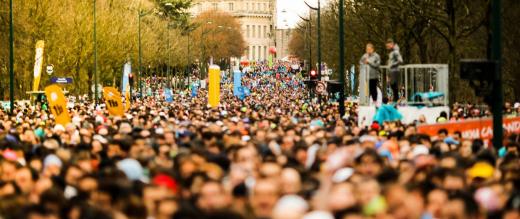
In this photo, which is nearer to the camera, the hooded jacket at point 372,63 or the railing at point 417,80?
the hooded jacket at point 372,63

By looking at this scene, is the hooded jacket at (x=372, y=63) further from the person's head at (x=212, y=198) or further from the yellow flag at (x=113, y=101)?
the person's head at (x=212, y=198)

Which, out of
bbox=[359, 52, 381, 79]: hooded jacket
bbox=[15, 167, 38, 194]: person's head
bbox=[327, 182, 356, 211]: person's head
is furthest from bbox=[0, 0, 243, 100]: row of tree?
bbox=[327, 182, 356, 211]: person's head

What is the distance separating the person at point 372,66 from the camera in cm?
2800

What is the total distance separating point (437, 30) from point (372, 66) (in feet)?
40.6

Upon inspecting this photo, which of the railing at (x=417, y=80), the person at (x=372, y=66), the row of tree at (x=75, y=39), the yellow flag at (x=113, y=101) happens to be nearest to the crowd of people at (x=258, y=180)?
the person at (x=372, y=66)

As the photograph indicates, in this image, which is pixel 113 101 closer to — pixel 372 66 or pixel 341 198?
pixel 372 66

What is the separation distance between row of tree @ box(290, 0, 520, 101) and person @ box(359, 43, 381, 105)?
243 inches

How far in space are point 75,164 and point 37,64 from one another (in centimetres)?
3620

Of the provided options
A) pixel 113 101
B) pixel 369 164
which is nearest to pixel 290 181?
pixel 369 164

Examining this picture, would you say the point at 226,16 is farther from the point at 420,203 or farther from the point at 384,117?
the point at 420,203

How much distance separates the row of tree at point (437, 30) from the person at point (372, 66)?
6177mm

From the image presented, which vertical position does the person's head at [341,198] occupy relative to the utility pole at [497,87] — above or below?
A: below

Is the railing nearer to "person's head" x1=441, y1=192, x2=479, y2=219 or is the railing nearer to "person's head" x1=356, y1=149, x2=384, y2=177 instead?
"person's head" x1=356, y1=149, x2=384, y2=177

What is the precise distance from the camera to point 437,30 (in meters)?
40.2
